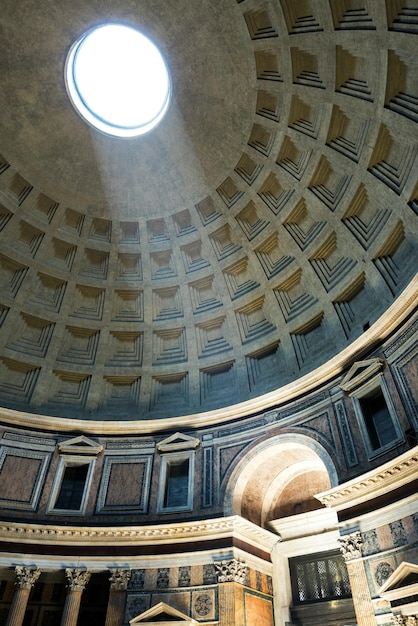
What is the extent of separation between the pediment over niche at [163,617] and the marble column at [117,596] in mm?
629

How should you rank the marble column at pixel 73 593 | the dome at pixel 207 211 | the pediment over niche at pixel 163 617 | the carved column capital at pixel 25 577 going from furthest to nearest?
the carved column capital at pixel 25 577, the dome at pixel 207 211, the marble column at pixel 73 593, the pediment over niche at pixel 163 617

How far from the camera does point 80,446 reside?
68.9ft

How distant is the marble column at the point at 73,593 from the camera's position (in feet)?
55.8

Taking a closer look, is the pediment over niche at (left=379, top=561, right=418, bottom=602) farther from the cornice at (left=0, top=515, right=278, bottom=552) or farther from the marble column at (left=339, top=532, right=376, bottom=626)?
the cornice at (left=0, top=515, right=278, bottom=552)

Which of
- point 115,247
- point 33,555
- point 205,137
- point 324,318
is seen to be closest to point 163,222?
point 115,247

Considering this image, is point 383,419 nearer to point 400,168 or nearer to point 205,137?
point 400,168

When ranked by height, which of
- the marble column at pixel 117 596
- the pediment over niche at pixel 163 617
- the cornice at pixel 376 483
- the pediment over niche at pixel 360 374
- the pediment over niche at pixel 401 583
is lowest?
the pediment over niche at pixel 401 583

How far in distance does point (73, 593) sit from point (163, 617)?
11.7 feet

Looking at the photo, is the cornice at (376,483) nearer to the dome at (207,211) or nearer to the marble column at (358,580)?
the marble column at (358,580)

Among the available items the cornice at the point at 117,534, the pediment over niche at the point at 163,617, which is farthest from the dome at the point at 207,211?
the pediment over niche at the point at 163,617

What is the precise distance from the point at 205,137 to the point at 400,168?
8.86m

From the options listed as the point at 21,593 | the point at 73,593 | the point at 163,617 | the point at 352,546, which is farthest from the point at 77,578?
the point at 352,546

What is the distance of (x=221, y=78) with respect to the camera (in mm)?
20047

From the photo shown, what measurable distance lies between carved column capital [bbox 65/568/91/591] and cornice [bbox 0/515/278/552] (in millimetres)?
924
